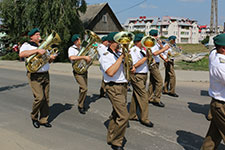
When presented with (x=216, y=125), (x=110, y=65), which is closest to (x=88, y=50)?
(x=110, y=65)

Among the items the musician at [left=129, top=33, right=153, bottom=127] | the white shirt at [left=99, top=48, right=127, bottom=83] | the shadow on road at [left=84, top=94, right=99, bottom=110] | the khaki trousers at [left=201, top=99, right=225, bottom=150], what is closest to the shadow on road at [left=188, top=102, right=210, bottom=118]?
the musician at [left=129, top=33, right=153, bottom=127]

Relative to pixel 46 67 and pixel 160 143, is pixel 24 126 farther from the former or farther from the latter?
pixel 160 143

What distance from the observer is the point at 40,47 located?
4.32 meters

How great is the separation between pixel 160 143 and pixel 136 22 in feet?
337

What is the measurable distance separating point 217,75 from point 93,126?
9.36ft

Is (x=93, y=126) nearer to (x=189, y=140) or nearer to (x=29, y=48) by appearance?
(x=189, y=140)

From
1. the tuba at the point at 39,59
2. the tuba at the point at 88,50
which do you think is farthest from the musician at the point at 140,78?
the tuba at the point at 39,59

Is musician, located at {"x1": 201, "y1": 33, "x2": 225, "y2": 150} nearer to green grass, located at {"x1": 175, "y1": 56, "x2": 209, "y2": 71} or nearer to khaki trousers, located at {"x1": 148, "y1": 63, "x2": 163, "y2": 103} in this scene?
khaki trousers, located at {"x1": 148, "y1": 63, "x2": 163, "y2": 103}

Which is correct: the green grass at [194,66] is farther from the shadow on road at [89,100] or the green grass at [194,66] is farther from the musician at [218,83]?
the musician at [218,83]

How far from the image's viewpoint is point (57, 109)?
602 cm

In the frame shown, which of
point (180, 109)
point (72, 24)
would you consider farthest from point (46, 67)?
point (72, 24)

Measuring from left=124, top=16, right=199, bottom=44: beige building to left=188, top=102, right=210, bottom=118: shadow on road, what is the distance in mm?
85684

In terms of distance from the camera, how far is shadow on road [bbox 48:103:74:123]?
5.43 meters

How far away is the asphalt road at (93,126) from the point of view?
3928mm
